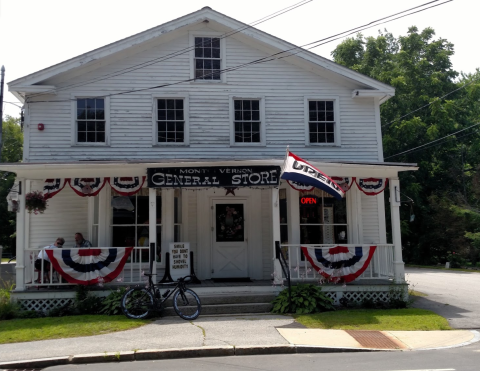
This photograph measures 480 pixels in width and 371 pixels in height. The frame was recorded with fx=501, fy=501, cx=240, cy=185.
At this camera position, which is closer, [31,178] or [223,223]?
[31,178]

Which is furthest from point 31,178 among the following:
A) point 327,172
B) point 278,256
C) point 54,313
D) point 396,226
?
point 396,226

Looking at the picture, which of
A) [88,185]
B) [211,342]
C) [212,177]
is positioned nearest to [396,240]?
[212,177]

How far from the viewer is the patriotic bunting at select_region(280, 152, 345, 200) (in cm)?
1091

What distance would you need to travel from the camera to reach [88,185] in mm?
12406

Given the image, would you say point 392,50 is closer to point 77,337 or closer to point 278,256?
point 278,256

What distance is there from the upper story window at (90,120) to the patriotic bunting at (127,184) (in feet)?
7.77

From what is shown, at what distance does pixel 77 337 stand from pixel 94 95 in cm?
750

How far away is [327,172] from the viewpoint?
12.6m

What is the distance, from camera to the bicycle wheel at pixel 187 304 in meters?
10.6

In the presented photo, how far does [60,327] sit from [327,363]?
545cm

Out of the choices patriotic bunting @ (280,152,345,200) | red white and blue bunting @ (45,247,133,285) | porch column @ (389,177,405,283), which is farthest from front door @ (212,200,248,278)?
porch column @ (389,177,405,283)

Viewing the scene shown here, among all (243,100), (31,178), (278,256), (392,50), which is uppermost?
(392,50)

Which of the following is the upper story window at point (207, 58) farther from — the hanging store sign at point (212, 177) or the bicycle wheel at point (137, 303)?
the bicycle wheel at point (137, 303)

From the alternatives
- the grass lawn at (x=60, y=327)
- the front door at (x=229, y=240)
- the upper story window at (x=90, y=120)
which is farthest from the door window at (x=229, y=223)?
the grass lawn at (x=60, y=327)
